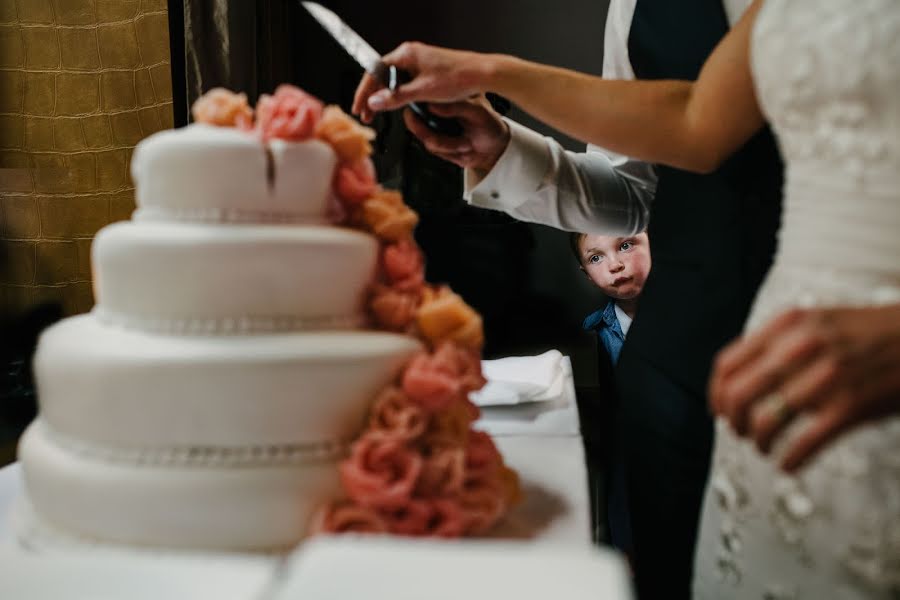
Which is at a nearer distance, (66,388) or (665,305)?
(66,388)

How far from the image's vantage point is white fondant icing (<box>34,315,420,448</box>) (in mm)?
876

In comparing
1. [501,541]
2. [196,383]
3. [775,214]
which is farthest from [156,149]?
[775,214]

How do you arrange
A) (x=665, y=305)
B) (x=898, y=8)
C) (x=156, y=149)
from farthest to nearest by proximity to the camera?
(x=665, y=305) < (x=156, y=149) < (x=898, y=8)

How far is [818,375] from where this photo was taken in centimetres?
65

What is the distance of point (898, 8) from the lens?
0.83 meters

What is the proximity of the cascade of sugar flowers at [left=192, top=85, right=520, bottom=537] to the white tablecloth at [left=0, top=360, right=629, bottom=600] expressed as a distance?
6 centimetres

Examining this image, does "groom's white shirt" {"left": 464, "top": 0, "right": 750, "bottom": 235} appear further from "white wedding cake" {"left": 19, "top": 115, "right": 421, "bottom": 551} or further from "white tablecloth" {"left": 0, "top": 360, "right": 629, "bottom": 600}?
"white wedding cake" {"left": 19, "top": 115, "right": 421, "bottom": 551}

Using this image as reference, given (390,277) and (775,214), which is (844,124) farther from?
(390,277)

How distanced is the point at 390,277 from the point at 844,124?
0.61 metres

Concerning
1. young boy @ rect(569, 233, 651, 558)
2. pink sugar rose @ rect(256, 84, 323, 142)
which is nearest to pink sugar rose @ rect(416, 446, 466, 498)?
pink sugar rose @ rect(256, 84, 323, 142)

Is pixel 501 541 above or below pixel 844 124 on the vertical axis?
below

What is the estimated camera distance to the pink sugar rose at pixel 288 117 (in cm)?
97

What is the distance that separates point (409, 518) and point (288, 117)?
0.55 metres

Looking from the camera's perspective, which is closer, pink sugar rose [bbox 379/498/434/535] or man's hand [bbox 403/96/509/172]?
pink sugar rose [bbox 379/498/434/535]
